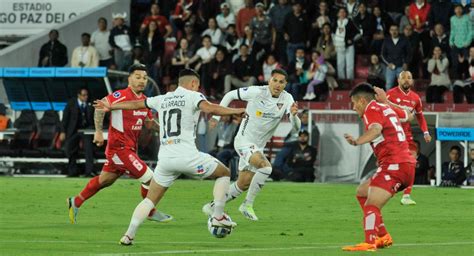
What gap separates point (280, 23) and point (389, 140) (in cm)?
2048

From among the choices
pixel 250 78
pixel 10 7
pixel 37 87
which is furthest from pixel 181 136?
pixel 10 7

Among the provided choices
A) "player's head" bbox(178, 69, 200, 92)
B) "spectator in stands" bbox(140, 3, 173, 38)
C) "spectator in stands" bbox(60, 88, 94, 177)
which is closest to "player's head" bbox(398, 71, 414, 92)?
"player's head" bbox(178, 69, 200, 92)

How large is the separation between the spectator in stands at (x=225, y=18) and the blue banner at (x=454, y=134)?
836 cm

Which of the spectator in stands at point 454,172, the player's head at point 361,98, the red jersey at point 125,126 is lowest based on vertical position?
the spectator in stands at point 454,172

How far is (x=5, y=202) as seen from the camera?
78.1 ft

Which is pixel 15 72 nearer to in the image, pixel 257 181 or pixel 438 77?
pixel 438 77

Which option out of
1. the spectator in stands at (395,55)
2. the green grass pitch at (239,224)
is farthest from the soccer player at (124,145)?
the spectator in stands at (395,55)

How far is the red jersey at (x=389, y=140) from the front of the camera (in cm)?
1498

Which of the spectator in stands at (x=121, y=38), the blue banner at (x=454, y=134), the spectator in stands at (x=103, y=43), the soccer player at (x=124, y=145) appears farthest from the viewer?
the spectator in stands at (x=103, y=43)

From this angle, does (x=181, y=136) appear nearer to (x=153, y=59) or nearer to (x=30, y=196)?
(x=30, y=196)

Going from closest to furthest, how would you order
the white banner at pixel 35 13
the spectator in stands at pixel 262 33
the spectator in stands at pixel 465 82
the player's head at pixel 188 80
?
1. the player's head at pixel 188 80
2. the spectator in stands at pixel 465 82
3. the spectator in stands at pixel 262 33
4. the white banner at pixel 35 13

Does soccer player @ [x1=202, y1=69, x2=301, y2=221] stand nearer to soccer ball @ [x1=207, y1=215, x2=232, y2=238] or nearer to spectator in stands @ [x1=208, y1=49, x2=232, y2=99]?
soccer ball @ [x1=207, y1=215, x2=232, y2=238]

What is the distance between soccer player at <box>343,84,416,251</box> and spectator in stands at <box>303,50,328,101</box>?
18447mm

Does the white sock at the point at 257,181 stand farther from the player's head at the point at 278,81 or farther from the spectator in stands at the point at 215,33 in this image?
the spectator in stands at the point at 215,33
